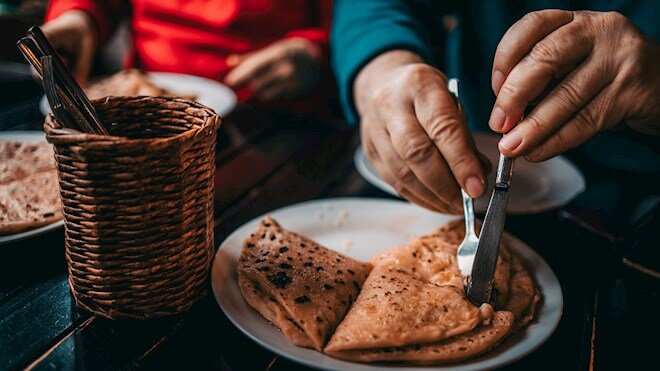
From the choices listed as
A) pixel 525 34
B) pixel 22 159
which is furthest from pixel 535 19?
pixel 22 159

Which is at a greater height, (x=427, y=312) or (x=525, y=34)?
(x=525, y=34)

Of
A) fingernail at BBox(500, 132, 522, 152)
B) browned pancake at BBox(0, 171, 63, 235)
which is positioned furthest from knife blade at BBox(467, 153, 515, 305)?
browned pancake at BBox(0, 171, 63, 235)

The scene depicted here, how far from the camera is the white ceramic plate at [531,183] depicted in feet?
3.89

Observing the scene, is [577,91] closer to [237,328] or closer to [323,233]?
[323,233]

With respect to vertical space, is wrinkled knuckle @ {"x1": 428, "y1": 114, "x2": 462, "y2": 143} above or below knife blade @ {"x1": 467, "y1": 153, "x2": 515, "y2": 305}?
above

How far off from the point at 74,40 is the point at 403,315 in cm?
162

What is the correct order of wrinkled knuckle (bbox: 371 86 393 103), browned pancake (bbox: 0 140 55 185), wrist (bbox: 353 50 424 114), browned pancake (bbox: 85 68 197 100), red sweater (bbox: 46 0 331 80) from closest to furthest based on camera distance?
wrinkled knuckle (bbox: 371 86 393 103) → browned pancake (bbox: 0 140 55 185) → wrist (bbox: 353 50 424 114) → browned pancake (bbox: 85 68 197 100) → red sweater (bbox: 46 0 331 80)

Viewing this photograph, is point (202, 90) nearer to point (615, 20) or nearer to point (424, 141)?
point (424, 141)

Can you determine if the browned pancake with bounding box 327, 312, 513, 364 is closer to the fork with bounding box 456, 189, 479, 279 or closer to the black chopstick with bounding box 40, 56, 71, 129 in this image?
the fork with bounding box 456, 189, 479, 279

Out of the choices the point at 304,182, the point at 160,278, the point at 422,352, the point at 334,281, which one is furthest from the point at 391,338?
the point at 304,182

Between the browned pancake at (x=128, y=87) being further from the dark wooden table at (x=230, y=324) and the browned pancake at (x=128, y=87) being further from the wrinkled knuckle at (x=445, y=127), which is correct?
the wrinkled knuckle at (x=445, y=127)

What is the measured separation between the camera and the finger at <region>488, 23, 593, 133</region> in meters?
0.82

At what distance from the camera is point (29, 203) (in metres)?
1.03

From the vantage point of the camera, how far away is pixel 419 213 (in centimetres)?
118
